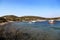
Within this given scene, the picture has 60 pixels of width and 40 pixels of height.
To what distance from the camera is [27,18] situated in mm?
132375

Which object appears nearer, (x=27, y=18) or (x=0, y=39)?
(x=0, y=39)

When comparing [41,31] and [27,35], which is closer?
[27,35]

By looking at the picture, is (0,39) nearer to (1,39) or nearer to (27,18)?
(1,39)

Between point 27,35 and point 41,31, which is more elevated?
point 27,35

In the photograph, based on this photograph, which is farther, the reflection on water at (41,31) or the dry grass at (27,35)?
the reflection on water at (41,31)

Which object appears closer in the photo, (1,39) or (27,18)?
(1,39)

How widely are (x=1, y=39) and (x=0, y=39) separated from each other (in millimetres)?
92

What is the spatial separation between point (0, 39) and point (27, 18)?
121 metres

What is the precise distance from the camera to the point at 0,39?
11.9 meters

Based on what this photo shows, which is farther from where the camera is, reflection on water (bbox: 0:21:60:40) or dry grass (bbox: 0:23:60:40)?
reflection on water (bbox: 0:21:60:40)

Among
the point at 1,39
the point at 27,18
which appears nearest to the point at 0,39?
the point at 1,39

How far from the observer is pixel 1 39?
1191 cm
